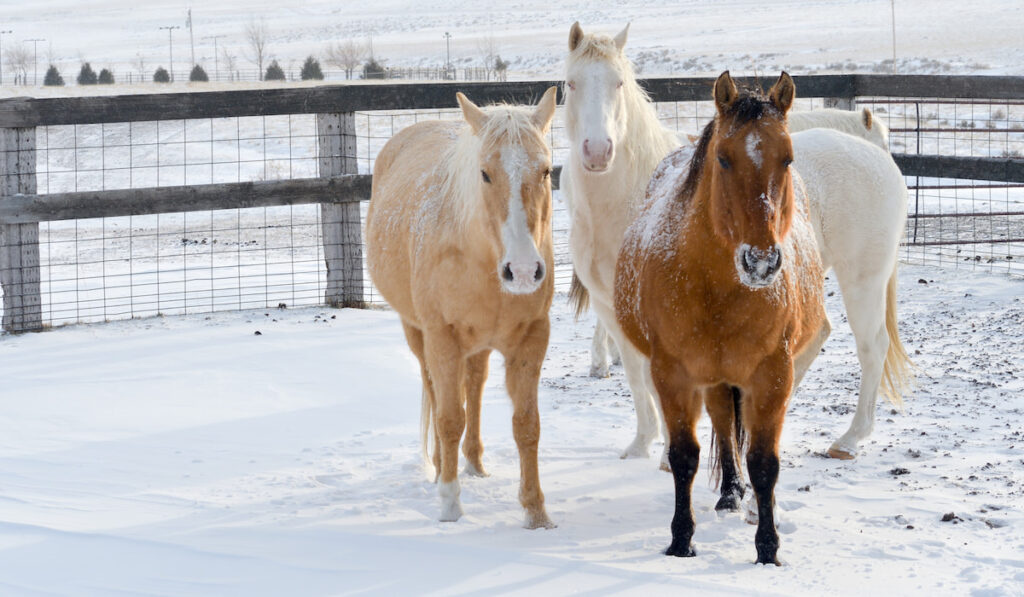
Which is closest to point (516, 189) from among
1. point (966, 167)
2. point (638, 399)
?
point (638, 399)

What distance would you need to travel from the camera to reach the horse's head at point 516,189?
3.46 metres

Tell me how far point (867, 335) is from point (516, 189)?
8.02 ft

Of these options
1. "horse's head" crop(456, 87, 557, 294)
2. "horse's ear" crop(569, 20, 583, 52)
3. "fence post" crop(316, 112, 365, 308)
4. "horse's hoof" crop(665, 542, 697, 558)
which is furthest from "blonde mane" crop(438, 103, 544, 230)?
"fence post" crop(316, 112, 365, 308)

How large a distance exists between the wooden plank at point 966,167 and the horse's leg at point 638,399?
17.0 feet

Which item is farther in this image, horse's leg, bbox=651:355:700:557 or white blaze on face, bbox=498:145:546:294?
horse's leg, bbox=651:355:700:557

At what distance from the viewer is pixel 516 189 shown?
3518 mm

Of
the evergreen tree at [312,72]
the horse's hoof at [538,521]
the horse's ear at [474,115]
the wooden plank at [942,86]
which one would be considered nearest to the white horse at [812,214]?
the horse's ear at [474,115]

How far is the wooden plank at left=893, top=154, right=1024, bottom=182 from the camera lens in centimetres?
844

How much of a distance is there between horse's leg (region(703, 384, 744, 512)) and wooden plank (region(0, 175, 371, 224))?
4.34m

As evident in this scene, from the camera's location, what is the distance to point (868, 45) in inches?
2221

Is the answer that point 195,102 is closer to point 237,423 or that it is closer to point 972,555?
point 237,423

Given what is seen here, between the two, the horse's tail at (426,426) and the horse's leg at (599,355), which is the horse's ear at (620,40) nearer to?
the horse's tail at (426,426)

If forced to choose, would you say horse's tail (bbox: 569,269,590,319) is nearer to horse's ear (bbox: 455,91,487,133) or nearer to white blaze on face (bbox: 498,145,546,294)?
horse's ear (bbox: 455,91,487,133)

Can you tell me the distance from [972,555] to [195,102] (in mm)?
6200
